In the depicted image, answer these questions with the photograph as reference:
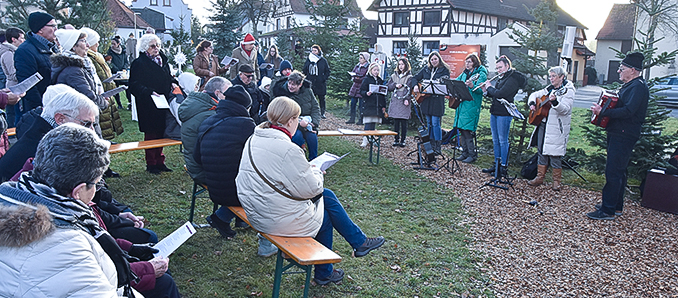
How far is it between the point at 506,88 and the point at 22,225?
23.5 ft

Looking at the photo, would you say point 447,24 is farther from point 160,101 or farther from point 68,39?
point 68,39

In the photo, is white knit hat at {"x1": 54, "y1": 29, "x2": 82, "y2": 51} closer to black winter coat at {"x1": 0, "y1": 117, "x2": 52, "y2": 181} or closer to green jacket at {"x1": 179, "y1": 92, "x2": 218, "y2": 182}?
green jacket at {"x1": 179, "y1": 92, "x2": 218, "y2": 182}

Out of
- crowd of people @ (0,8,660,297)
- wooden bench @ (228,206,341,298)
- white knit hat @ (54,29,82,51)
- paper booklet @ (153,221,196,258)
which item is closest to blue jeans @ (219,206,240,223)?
crowd of people @ (0,8,660,297)

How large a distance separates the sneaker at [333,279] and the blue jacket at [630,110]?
416cm

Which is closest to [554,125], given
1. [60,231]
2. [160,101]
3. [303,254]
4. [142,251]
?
[303,254]

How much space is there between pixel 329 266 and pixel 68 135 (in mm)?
2524

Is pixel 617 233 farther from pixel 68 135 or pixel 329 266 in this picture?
pixel 68 135

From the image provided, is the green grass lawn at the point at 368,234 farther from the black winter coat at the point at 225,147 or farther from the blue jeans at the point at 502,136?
the blue jeans at the point at 502,136

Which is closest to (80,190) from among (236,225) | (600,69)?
(236,225)

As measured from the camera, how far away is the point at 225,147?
13.9 feet

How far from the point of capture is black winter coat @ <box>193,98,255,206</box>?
424 centimetres

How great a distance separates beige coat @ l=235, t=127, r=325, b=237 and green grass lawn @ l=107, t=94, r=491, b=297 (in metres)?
0.73

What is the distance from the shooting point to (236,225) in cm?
525

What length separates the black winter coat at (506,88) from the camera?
7.58 meters
